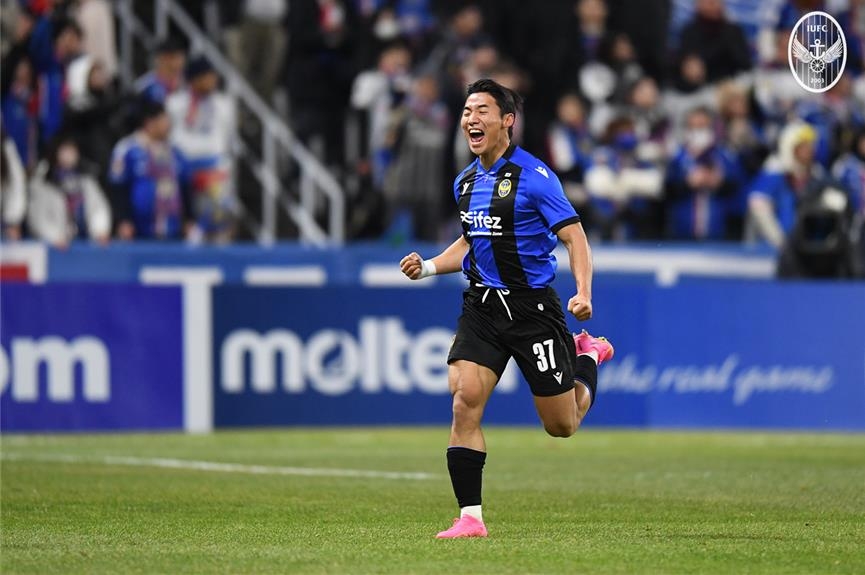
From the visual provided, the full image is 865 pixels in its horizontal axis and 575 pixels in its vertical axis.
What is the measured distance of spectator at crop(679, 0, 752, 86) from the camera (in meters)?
25.1

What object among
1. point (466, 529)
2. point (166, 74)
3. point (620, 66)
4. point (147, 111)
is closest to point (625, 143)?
point (620, 66)

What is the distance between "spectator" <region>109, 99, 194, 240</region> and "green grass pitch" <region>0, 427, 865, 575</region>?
12.4 feet

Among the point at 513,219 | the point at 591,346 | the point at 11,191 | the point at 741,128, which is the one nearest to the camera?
the point at 513,219

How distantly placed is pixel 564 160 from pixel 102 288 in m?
6.73

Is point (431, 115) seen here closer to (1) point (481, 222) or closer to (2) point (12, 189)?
(2) point (12, 189)

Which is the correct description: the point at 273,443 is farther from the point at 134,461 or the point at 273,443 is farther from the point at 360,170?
the point at 360,170

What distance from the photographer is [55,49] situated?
836 inches

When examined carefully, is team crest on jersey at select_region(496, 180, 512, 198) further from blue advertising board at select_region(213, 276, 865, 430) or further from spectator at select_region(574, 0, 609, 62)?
spectator at select_region(574, 0, 609, 62)

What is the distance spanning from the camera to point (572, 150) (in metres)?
23.0

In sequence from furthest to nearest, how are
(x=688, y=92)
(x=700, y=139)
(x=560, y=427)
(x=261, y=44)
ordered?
(x=688, y=92), (x=261, y=44), (x=700, y=139), (x=560, y=427)

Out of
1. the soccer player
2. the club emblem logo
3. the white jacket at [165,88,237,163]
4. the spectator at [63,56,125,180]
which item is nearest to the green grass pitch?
the soccer player

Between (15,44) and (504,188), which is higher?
(15,44)

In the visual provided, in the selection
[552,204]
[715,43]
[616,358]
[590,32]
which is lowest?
[616,358]

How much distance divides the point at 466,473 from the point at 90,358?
958 cm
